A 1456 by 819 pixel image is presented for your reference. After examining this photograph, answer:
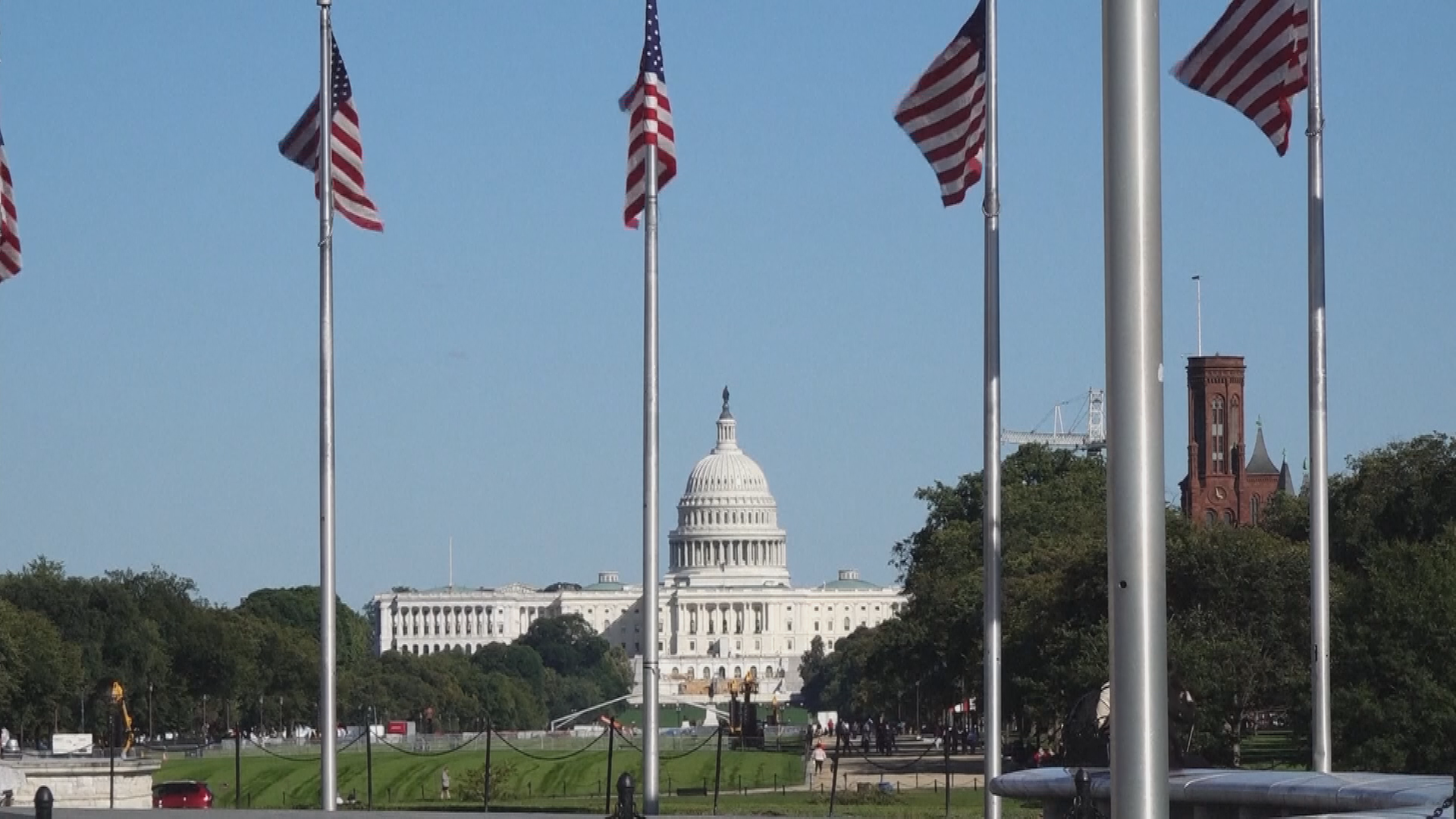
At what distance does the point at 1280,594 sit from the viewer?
6247 cm

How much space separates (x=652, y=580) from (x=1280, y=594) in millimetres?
38749

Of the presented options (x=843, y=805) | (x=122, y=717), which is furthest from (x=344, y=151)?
(x=122, y=717)

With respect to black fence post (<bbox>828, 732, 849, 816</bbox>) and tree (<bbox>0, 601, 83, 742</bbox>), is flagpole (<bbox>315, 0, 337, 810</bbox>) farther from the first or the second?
tree (<bbox>0, 601, 83, 742</bbox>)

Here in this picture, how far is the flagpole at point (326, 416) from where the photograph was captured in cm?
2892

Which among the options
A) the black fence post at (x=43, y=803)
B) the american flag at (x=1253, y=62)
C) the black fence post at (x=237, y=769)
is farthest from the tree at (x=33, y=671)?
the american flag at (x=1253, y=62)

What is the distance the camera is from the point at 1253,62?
23.9m

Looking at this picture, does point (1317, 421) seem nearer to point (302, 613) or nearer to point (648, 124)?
point (648, 124)

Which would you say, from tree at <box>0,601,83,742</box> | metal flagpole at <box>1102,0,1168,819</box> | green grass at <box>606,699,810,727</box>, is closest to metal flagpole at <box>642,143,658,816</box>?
metal flagpole at <box>1102,0,1168,819</box>

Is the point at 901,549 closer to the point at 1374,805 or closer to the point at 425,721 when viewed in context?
the point at 425,721

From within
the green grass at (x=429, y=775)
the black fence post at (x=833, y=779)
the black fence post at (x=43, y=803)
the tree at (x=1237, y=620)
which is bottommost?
the green grass at (x=429, y=775)

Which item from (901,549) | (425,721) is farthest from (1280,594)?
(425,721)

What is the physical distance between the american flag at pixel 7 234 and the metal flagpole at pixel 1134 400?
19.9 meters

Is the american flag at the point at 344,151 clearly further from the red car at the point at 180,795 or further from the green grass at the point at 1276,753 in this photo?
the green grass at the point at 1276,753

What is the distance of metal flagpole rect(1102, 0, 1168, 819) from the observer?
1158 cm
